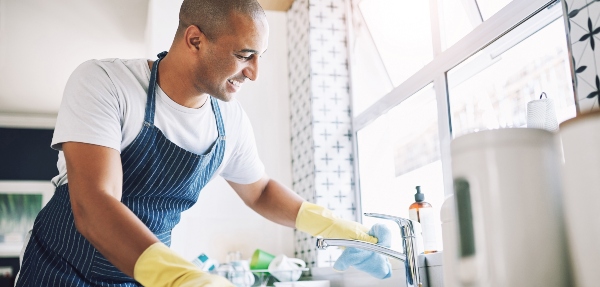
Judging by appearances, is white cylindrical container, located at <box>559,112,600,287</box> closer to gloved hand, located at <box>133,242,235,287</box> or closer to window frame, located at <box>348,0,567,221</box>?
gloved hand, located at <box>133,242,235,287</box>

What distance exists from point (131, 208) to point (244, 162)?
1.29ft

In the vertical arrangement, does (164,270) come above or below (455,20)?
below

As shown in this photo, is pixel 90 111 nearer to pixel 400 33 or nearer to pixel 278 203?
pixel 278 203

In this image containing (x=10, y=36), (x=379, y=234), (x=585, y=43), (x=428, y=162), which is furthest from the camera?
(x=10, y=36)

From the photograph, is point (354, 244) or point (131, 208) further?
point (131, 208)

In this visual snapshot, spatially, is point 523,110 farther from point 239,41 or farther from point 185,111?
point 185,111

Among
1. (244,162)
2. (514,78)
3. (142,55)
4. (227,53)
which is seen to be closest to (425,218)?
(514,78)

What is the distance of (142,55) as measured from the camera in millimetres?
5125

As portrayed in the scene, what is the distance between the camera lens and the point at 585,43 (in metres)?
1.18

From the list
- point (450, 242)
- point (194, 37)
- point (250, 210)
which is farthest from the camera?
point (250, 210)

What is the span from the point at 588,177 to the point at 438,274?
1.10 m

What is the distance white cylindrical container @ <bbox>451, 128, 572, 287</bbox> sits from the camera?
69 centimetres

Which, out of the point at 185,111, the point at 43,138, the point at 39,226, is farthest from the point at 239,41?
the point at 43,138

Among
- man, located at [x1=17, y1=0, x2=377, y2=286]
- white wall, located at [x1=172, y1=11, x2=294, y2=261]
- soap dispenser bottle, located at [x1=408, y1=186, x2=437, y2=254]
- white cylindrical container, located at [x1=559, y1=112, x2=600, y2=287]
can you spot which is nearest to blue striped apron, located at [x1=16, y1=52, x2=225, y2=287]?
man, located at [x1=17, y1=0, x2=377, y2=286]
